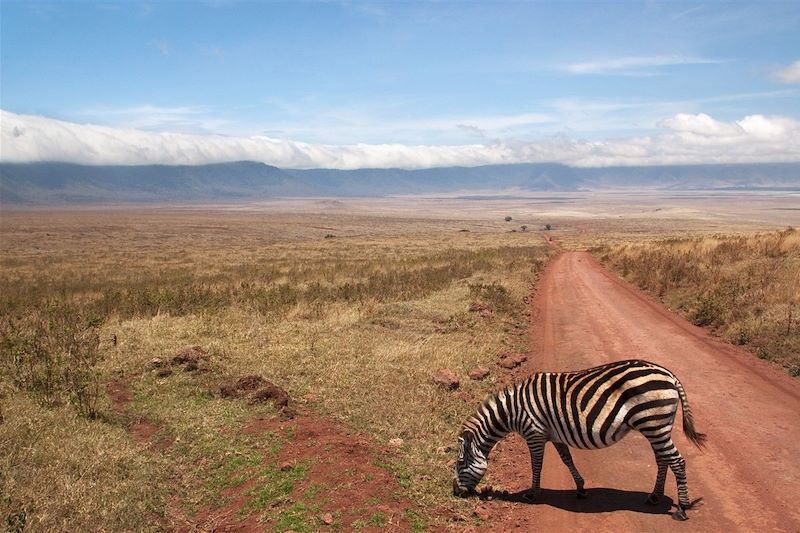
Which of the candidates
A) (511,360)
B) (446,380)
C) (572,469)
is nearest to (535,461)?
(572,469)

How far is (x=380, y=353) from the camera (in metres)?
13.1

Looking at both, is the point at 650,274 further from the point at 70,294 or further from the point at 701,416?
the point at 70,294

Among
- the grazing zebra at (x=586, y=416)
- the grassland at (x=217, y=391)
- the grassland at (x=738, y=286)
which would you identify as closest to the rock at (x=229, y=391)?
the grassland at (x=217, y=391)

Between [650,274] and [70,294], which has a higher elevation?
[650,274]

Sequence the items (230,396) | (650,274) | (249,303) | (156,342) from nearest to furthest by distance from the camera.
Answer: (230,396) → (156,342) → (249,303) → (650,274)

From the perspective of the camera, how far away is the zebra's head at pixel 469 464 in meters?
6.86

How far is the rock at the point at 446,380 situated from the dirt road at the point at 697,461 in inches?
73.1

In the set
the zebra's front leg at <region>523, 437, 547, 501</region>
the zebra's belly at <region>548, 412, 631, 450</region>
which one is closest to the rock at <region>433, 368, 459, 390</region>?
the zebra's front leg at <region>523, 437, 547, 501</region>

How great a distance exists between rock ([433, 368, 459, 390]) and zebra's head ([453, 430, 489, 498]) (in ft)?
12.7

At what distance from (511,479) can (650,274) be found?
18.3 m

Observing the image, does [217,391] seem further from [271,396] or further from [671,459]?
[671,459]

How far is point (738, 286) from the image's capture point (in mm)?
16922

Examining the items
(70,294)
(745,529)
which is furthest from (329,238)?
(745,529)

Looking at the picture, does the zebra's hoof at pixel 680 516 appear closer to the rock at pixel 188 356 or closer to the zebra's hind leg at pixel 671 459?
the zebra's hind leg at pixel 671 459
